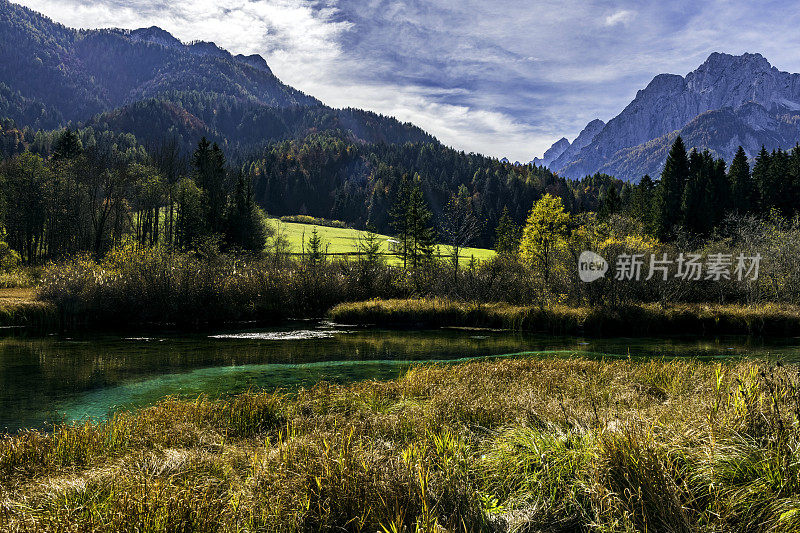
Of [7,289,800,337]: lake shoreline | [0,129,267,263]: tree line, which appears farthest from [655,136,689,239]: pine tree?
[0,129,267,263]: tree line

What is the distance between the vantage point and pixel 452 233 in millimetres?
47406

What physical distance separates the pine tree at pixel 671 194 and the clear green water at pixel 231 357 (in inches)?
1843

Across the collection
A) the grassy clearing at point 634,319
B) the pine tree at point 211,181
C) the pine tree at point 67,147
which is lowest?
the grassy clearing at point 634,319

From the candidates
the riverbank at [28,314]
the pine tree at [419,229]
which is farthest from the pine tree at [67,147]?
the pine tree at [419,229]

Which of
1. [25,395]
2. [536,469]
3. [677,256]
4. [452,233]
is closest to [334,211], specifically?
[452,233]

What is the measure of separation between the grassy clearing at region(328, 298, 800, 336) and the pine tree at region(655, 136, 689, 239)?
3886cm

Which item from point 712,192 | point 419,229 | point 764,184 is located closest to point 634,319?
point 419,229

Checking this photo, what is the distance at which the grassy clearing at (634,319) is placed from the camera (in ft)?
98.1

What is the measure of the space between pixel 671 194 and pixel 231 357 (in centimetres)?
7048

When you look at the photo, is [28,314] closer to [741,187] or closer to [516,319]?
[516,319]

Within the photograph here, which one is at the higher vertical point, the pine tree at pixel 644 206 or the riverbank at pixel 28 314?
the pine tree at pixel 644 206

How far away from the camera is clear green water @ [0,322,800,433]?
45.7 feet

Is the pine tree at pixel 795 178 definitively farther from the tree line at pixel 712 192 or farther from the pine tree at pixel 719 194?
the pine tree at pixel 719 194

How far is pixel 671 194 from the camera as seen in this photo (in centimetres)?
6862
